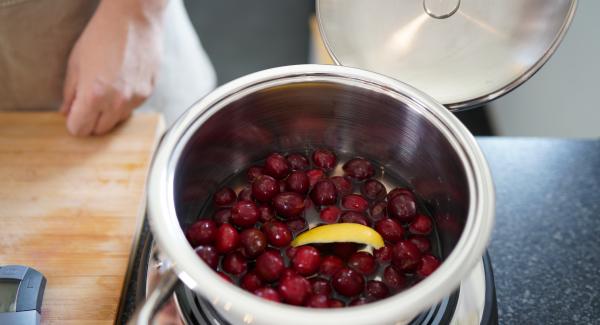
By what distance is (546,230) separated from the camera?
89 cm

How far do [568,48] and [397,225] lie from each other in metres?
1.19

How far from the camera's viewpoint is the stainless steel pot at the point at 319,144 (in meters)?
0.49

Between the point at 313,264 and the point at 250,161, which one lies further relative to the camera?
the point at 250,161

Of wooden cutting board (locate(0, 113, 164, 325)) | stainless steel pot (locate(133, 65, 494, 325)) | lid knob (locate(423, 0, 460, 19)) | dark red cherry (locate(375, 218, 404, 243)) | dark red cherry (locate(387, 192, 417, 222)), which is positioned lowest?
wooden cutting board (locate(0, 113, 164, 325))

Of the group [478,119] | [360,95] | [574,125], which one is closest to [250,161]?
[360,95]

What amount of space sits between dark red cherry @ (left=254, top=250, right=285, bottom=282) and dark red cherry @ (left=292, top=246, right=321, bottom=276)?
0.06 ft

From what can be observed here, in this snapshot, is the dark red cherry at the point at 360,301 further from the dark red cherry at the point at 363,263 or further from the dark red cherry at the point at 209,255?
the dark red cherry at the point at 209,255

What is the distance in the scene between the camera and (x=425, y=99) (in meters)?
0.66

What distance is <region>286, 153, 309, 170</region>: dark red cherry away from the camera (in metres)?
0.81

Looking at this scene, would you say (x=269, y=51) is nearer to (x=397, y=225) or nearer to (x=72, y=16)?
(x=72, y=16)

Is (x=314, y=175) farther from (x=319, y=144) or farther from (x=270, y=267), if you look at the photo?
(x=270, y=267)

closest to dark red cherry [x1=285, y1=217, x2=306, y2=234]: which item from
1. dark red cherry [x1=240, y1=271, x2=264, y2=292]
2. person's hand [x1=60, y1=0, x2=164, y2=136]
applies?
dark red cherry [x1=240, y1=271, x2=264, y2=292]

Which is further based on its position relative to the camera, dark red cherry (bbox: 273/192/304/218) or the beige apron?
the beige apron

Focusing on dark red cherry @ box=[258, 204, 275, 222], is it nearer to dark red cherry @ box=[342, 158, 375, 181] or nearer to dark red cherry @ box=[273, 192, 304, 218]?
dark red cherry @ box=[273, 192, 304, 218]
